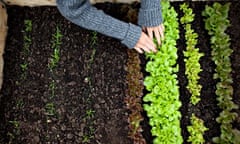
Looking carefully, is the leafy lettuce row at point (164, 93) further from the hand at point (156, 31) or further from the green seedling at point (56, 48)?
the green seedling at point (56, 48)

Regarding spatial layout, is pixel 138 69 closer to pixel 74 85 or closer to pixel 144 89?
pixel 144 89

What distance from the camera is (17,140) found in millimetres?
2287

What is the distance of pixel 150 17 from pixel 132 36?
13 cm

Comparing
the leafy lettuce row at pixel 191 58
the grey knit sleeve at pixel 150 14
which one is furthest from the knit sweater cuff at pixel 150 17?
the leafy lettuce row at pixel 191 58

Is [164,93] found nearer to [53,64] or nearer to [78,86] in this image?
[78,86]

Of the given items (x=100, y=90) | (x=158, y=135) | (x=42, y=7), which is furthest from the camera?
(x=42, y=7)

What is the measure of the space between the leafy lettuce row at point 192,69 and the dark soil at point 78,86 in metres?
0.04

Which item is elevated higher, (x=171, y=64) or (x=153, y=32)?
(x=153, y=32)

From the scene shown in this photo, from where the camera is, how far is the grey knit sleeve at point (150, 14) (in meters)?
2.19

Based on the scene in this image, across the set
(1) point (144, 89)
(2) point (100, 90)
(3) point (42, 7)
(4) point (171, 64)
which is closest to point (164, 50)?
(4) point (171, 64)

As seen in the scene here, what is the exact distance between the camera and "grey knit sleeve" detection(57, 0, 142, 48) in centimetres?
205

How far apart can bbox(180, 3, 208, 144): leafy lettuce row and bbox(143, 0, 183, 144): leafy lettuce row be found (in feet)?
0.23

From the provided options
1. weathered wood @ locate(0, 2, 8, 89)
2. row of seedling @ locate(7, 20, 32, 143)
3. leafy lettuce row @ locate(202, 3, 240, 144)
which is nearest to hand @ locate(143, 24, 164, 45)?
leafy lettuce row @ locate(202, 3, 240, 144)

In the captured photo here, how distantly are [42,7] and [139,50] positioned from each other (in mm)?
629
